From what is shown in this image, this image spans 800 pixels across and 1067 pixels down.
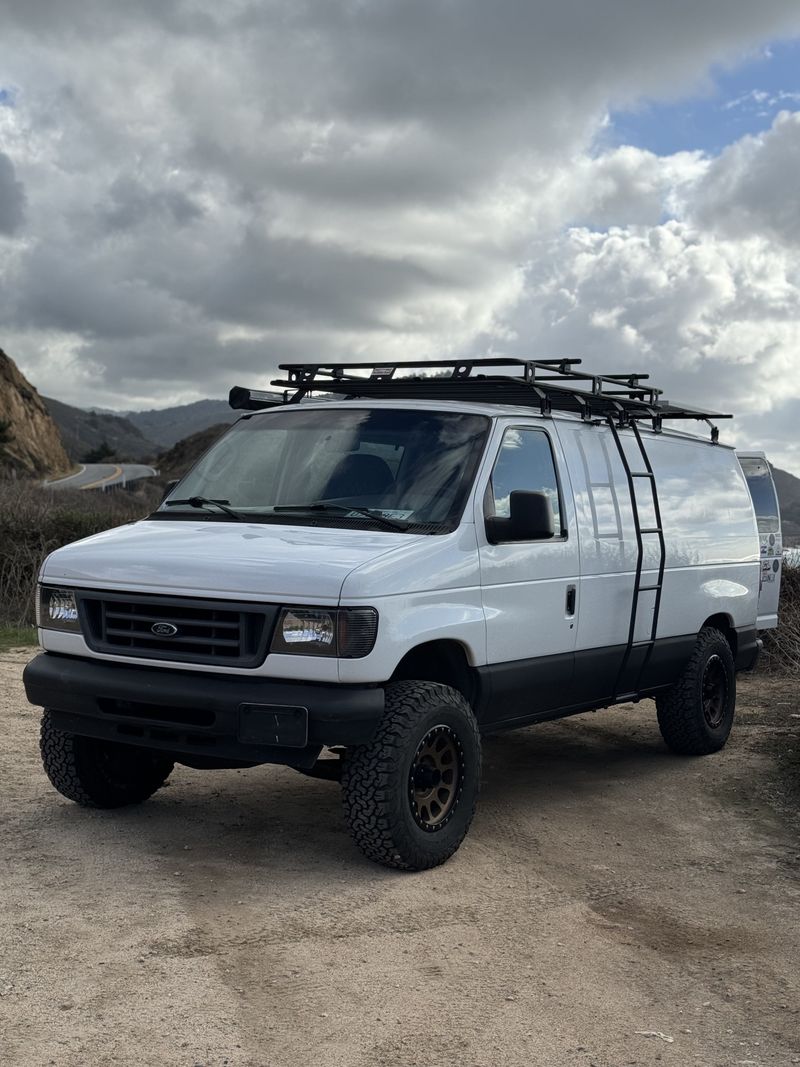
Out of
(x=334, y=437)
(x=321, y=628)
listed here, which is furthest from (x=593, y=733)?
(x=321, y=628)

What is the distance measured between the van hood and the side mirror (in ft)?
1.78

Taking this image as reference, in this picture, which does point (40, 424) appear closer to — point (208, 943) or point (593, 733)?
point (593, 733)

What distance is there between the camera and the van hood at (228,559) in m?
5.79

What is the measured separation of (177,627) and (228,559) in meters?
0.40

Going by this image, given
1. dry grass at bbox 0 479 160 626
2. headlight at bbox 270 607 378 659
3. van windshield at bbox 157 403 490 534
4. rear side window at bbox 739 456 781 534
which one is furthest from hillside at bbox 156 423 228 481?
headlight at bbox 270 607 378 659

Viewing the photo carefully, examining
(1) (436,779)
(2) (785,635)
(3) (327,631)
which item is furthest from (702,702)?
(2) (785,635)

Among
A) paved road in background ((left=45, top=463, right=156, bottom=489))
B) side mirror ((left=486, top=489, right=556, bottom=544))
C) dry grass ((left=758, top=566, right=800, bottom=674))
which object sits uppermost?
paved road in background ((left=45, top=463, right=156, bottom=489))

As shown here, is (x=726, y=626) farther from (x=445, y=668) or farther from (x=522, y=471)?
(x=445, y=668)

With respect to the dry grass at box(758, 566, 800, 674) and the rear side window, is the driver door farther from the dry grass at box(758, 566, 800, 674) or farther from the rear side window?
the dry grass at box(758, 566, 800, 674)

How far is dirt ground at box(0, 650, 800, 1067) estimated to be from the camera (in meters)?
4.41

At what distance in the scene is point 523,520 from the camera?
650 centimetres

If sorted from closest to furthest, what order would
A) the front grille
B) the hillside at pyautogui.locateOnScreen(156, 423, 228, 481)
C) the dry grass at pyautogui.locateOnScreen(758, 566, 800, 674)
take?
the front grille < the dry grass at pyautogui.locateOnScreen(758, 566, 800, 674) < the hillside at pyautogui.locateOnScreen(156, 423, 228, 481)

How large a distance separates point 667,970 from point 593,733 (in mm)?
5435

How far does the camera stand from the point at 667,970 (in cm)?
520
